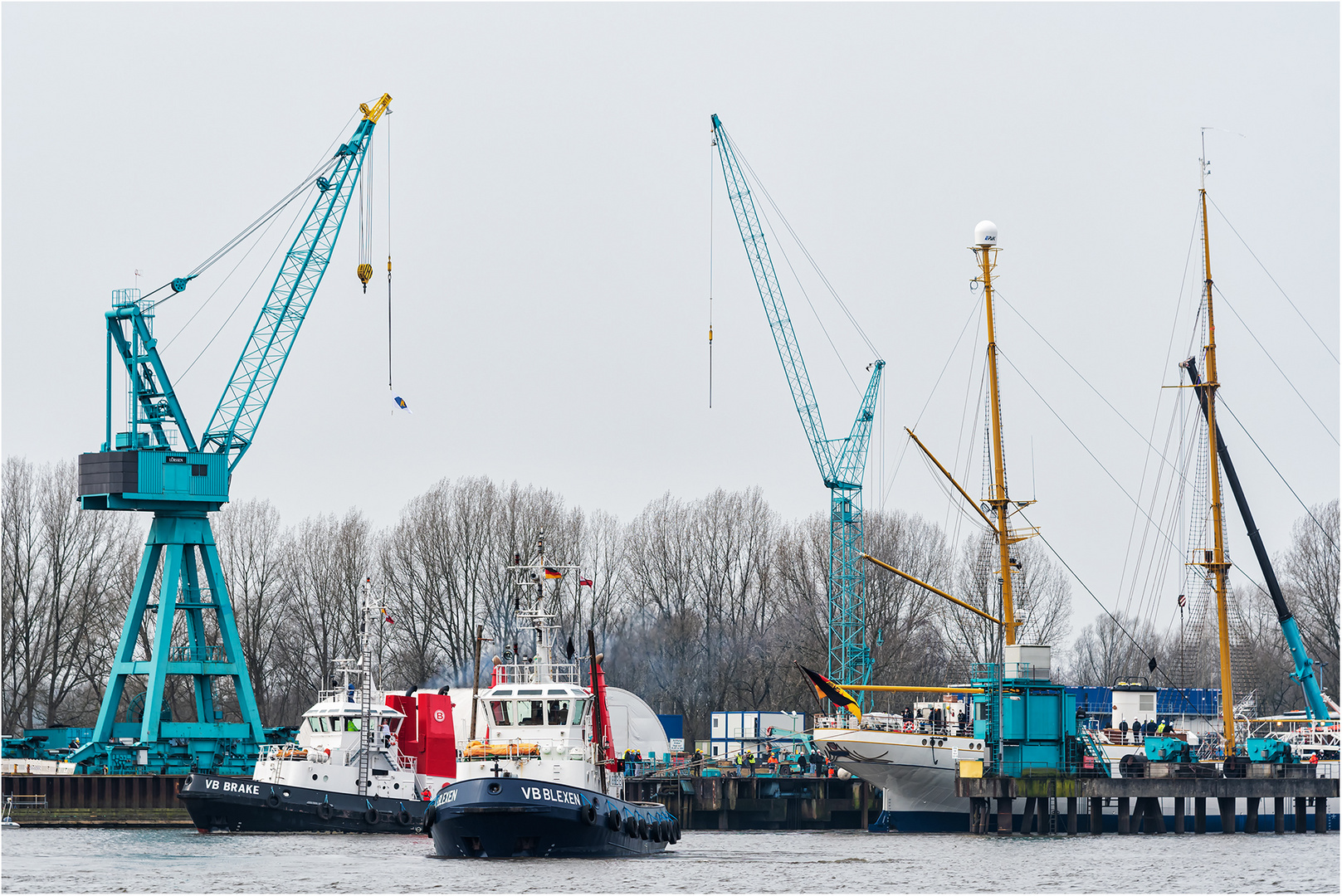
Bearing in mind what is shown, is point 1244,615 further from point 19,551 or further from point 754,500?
point 19,551

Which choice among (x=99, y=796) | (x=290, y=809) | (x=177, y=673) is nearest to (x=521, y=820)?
(x=290, y=809)

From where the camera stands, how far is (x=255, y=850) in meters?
60.8

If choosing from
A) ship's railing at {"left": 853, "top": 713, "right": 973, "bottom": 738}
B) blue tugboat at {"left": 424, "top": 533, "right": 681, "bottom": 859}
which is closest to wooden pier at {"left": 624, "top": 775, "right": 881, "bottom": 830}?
ship's railing at {"left": 853, "top": 713, "right": 973, "bottom": 738}

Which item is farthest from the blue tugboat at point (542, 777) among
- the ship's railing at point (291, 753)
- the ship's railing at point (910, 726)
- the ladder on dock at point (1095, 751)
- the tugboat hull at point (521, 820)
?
the ladder on dock at point (1095, 751)

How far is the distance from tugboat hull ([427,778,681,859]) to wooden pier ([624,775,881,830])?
2988 cm

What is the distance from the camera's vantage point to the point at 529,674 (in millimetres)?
58219

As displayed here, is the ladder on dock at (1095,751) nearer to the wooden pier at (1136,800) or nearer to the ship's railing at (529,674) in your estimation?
the wooden pier at (1136,800)

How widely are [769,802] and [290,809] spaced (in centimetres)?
2425

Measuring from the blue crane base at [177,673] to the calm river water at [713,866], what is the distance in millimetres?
18325

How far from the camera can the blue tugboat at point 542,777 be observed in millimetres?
52562

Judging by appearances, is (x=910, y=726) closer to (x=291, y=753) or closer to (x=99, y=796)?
(x=291, y=753)

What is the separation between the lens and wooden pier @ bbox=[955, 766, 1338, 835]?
66.2 metres

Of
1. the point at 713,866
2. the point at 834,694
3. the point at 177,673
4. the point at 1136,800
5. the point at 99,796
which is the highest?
the point at 177,673

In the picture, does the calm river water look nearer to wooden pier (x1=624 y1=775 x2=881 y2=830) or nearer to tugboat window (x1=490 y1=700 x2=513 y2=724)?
tugboat window (x1=490 y1=700 x2=513 y2=724)
